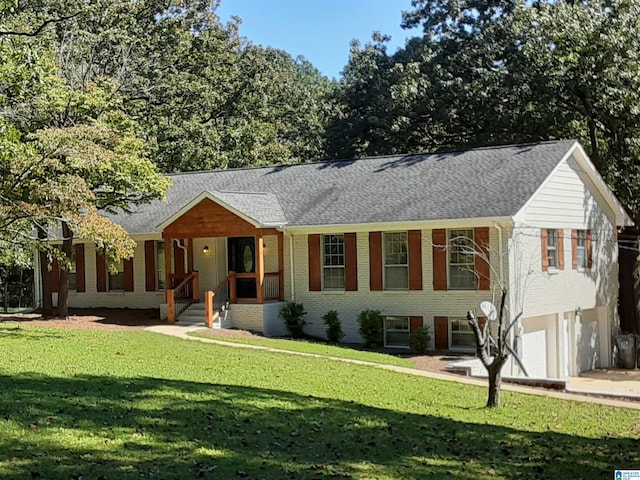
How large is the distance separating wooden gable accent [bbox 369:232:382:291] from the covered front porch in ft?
9.58

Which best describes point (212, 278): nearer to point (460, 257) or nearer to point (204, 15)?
point (460, 257)

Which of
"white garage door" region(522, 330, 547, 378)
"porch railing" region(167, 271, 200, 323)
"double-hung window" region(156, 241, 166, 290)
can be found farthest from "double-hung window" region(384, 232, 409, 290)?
"double-hung window" region(156, 241, 166, 290)

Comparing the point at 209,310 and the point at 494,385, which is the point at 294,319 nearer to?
the point at 209,310

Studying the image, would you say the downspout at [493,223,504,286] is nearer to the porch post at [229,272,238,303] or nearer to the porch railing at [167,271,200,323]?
the porch post at [229,272,238,303]

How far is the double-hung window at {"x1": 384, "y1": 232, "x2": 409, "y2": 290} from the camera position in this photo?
23922mm

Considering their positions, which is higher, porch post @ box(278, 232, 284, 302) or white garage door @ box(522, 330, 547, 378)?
porch post @ box(278, 232, 284, 302)

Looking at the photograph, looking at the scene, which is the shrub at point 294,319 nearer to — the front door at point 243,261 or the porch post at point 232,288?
the porch post at point 232,288

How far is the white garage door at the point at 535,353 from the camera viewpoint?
24078 mm

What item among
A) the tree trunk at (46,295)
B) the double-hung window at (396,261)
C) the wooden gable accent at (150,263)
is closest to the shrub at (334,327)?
the double-hung window at (396,261)

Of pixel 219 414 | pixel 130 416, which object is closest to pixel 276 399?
pixel 219 414

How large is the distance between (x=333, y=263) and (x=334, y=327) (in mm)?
1920

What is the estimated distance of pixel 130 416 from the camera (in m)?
10.2

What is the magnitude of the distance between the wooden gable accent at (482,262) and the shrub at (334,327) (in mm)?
4223

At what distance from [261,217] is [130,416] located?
14931mm
